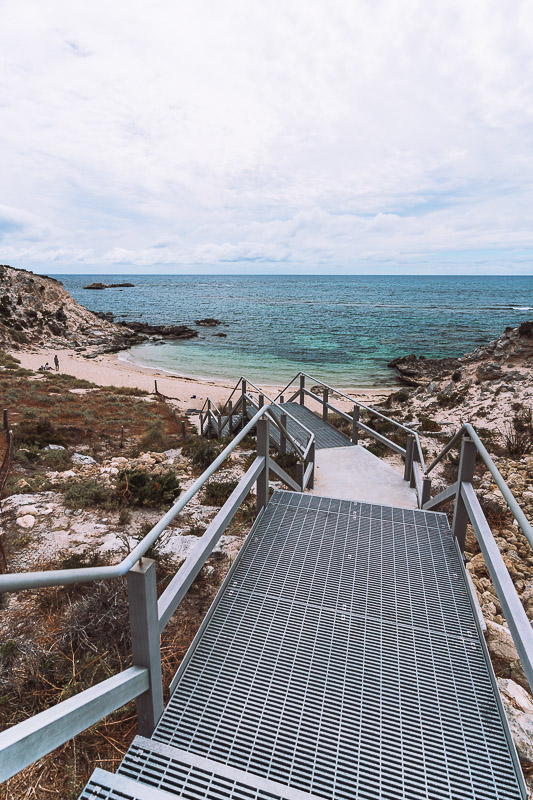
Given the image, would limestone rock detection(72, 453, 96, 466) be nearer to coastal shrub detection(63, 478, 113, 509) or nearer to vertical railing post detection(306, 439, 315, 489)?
coastal shrub detection(63, 478, 113, 509)

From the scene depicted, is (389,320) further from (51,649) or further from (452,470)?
(51,649)

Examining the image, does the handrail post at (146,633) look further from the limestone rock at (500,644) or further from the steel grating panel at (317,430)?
the steel grating panel at (317,430)

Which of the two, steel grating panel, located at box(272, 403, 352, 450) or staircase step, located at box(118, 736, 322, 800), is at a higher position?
staircase step, located at box(118, 736, 322, 800)

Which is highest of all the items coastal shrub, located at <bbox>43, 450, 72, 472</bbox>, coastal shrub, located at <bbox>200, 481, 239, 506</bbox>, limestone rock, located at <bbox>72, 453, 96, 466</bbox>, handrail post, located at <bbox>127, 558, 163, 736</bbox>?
handrail post, located at <bbox>127, 558, 163, 736</bbox>

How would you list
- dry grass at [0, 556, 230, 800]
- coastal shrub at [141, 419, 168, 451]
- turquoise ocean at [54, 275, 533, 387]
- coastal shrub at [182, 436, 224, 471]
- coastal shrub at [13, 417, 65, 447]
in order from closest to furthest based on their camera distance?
dry grass at [0, 556, 230, 800], coastal shrub at [182, 436, 224, 471], coastal shrub at [13, 417, 65, 447], coastal shrub at [141, 419, 168, 451], turquoise ocean at [54, 275, 533, 387]

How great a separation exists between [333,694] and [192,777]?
0.85 metres

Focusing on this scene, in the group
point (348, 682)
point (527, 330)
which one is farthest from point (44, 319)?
point (348, 682)

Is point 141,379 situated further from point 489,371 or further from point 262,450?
point 262,450

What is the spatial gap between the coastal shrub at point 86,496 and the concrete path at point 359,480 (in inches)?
120

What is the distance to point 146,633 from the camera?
2.00 metres

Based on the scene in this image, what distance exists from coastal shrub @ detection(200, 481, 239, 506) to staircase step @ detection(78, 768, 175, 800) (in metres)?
Result: 4.69

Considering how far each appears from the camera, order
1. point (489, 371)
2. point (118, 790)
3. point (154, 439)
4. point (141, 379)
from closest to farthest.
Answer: point (118, 790) → point (154, 439) → point (489, 371) → point (141, 379)

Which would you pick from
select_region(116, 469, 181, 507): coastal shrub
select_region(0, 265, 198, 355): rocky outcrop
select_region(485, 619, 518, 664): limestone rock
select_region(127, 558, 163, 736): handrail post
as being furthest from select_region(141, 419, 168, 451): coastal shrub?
select_region(0, 265, 198, 355): rocky outcrop

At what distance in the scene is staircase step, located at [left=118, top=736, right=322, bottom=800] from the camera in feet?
6.18
